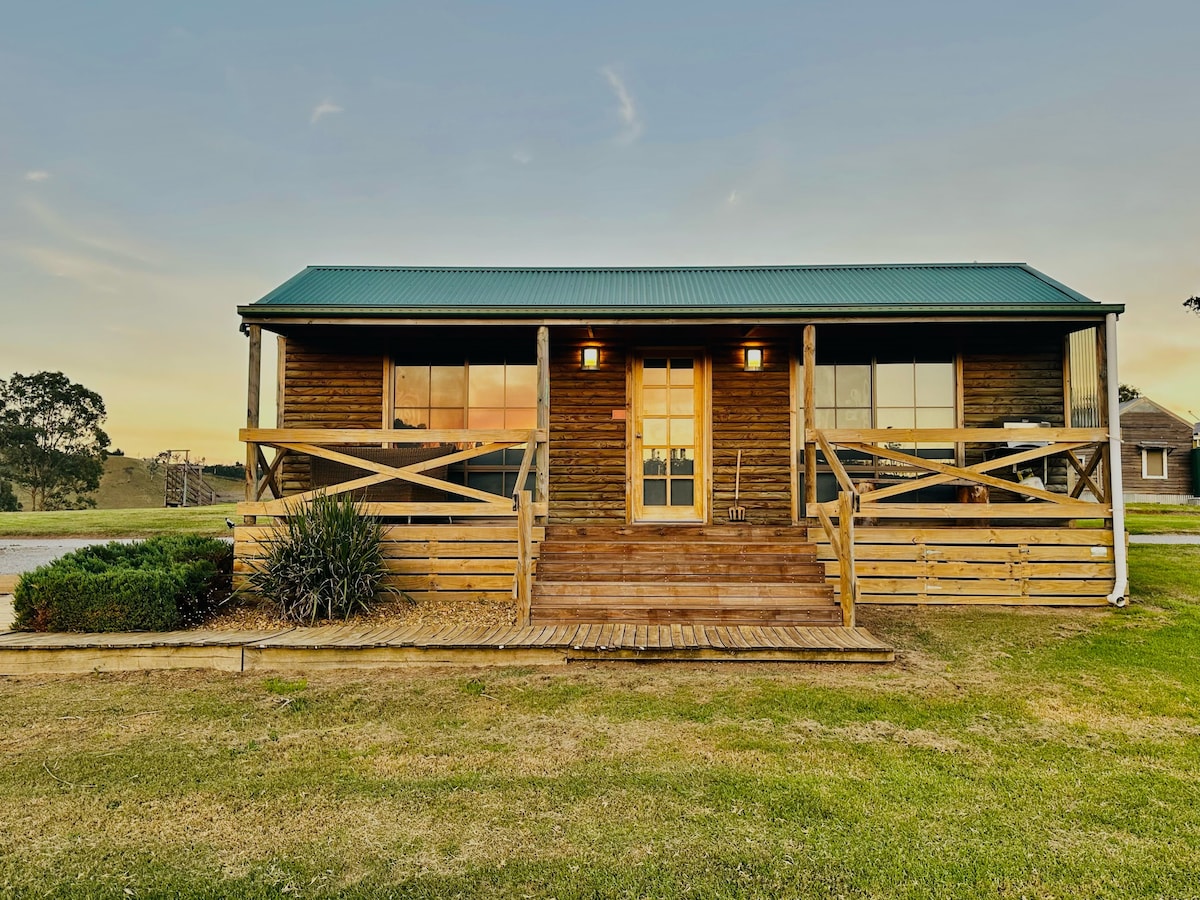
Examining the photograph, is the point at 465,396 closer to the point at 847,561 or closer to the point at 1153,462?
the point at 847,561

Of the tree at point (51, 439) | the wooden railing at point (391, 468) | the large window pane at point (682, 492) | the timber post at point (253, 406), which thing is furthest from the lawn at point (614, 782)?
the tree at point (51, 439)

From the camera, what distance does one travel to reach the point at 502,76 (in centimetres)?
1291

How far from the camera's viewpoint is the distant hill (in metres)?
36.1

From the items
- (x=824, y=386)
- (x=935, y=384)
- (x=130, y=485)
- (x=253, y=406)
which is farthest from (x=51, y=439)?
(x=935, y=384)

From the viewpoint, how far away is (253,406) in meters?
7.09

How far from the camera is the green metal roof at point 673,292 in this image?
7070mm

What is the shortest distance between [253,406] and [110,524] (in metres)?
11.1

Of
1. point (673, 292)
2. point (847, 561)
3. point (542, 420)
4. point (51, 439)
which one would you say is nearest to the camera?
point (847, 561)

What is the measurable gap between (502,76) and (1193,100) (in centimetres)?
1255

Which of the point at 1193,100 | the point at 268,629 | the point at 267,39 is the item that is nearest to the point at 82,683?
the point at 268,629

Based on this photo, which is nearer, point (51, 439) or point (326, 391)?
point (326, 391)

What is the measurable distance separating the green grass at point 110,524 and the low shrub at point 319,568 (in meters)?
7.90

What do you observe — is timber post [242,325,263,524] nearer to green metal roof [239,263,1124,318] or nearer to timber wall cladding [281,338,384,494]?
green metal roof [239,263,1124,318]

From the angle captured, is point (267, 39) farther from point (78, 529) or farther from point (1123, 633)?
point (1123, 633)
